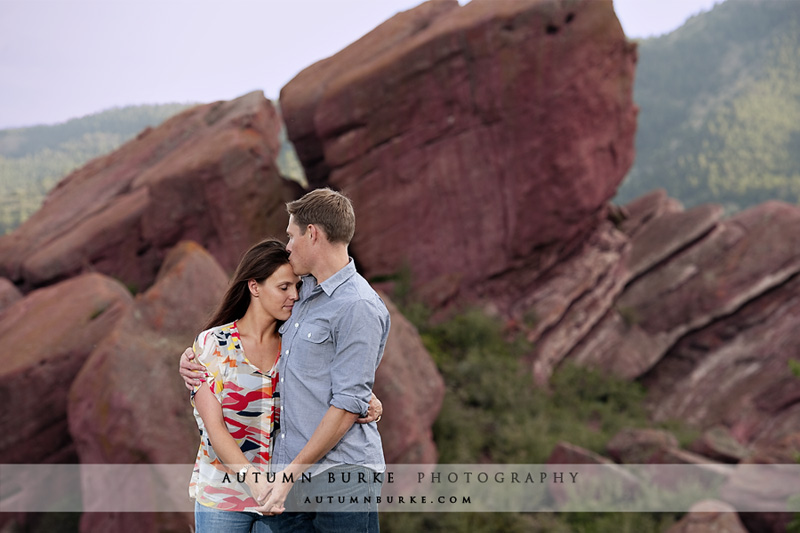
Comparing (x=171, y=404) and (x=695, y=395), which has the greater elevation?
(x=171, y=404)

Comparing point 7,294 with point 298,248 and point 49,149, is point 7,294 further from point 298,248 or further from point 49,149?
point 49,149

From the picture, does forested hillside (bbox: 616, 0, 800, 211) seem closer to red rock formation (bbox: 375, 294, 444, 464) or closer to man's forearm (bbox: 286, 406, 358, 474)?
red rock formation (bbox: 375, 294, 444, 464)

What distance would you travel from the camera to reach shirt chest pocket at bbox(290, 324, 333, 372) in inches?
94.0

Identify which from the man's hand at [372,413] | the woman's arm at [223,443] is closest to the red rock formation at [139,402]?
the woman's arm at [223,443]

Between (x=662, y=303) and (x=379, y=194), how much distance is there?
752 centimetres

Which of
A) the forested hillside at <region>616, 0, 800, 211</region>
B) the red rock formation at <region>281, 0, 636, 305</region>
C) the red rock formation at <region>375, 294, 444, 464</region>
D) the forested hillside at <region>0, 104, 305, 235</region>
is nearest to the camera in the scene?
the red rock formation at <region>375, 294, 444, 464</region>

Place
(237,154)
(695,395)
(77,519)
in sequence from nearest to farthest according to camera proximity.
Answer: (77,519), (237,154), (695,395)

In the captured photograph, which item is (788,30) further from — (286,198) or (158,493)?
(158,493)

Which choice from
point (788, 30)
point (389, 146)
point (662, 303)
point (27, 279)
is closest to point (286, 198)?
point (389, 146)

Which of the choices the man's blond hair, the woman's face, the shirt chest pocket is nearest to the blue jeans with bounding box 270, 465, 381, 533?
the shirt chest pocket

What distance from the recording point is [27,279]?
13.1 m

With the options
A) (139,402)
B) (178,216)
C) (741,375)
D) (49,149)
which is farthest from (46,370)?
(49,149)

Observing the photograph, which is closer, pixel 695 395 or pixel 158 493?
pixel 158 493

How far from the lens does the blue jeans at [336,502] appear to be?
2338 mm
